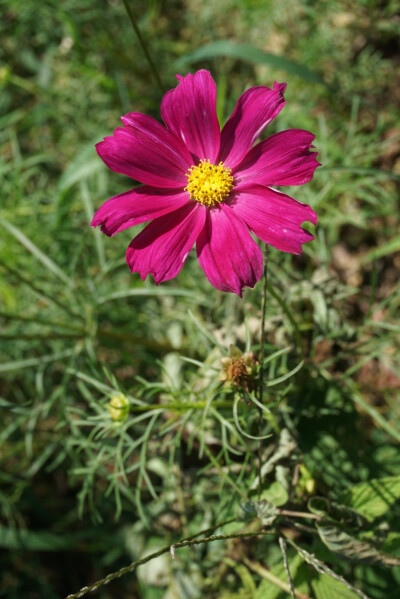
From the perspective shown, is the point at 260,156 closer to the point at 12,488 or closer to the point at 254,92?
the point at 254,92

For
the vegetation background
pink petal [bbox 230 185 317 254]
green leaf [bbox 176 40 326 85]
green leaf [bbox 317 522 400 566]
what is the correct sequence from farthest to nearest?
green leaf [bbox 176 40 326 85] < the vegetation background < green leaf [bbox 317 522 400 566] < pink petal [bbox 230 185 317 254]

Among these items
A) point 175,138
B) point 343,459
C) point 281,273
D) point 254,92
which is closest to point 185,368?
point 281,273

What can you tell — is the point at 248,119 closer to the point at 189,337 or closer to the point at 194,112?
the point at 194,112

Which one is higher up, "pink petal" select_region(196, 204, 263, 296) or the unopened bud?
"pink petal" select_region(196, 204, 263, 296)

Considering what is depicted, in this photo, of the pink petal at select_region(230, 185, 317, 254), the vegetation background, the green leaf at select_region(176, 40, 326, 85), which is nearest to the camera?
the pink petal at select_region(230, 185, 317, 254)

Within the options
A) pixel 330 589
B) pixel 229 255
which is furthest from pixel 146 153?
pixel 330 589

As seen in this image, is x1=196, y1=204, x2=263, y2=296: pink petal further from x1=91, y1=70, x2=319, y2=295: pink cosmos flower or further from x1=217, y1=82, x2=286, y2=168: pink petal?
x1=217, y1=82, x2=286, y2=168: pink petal

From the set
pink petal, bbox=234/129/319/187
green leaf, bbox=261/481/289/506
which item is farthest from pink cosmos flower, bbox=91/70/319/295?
green leaf, bbox=261/481/289/506

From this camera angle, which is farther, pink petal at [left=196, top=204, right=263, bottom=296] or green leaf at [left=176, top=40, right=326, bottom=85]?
green leaf at [left=176, top=40, right=326, bottom=85]

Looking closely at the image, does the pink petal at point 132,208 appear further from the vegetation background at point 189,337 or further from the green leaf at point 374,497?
the green leaf at point 374,497
